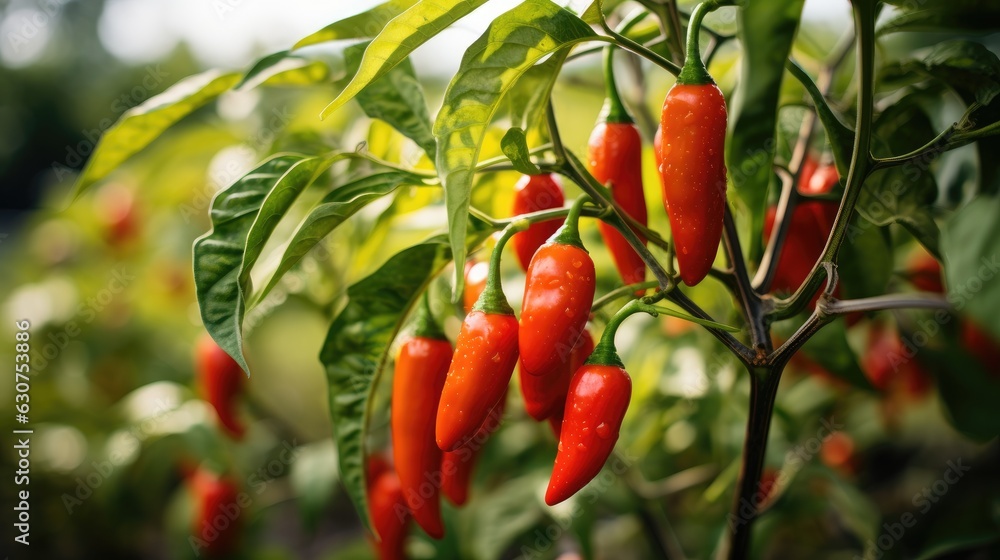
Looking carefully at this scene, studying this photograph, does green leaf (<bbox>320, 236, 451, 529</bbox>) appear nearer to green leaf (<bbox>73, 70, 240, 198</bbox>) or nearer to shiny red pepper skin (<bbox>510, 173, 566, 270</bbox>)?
shiny red pepper skin (<bbox>510, 173, 566, 270</bbox>)

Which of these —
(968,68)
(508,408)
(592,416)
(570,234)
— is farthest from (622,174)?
(508,408)

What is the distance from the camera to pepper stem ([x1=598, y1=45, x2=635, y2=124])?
67cm

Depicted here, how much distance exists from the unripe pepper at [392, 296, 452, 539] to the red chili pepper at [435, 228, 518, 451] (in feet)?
0.33

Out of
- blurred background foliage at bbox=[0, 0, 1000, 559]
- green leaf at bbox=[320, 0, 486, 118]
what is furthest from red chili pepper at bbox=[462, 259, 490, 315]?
green leaf at bbox=[320, 0, 486, 118]

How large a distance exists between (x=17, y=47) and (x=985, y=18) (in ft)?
6.54

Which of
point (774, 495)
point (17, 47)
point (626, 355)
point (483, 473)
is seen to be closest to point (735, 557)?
point (774, 495)

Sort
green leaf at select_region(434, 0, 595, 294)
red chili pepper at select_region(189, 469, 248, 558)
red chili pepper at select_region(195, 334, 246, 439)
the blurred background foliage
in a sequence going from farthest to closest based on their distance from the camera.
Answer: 1. red chili pepper at select_region(189, 469, 248, 558)
2. red chili pepper at select_region(195, 334, 246, 439)
3. the blurred background foliage
4. green leaf at select_region(434, 0, 595, 294)

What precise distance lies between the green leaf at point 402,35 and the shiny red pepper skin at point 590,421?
0.28 meters

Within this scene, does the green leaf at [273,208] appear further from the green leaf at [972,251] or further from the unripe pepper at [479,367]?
the green leaf at [972,251]

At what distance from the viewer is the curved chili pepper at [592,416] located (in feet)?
1.84

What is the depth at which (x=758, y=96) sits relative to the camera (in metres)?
0.60

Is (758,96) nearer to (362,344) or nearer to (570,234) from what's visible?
(570,234)

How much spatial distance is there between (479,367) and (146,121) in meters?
0.47

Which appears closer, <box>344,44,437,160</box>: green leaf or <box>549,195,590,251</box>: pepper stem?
<box>549,195,590,251</box>: pepper stem
